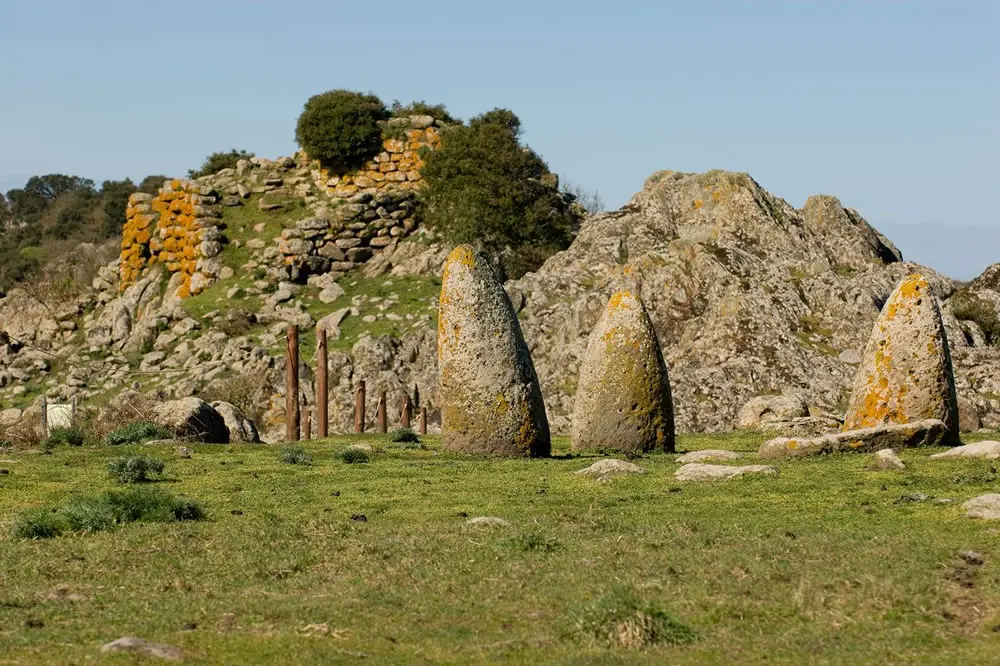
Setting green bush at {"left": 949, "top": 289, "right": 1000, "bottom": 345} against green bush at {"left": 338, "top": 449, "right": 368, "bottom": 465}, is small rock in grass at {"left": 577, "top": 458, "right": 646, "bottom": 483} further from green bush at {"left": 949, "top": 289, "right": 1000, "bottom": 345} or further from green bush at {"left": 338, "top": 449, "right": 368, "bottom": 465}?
green bush at {"left": 949, "top": 289, "right": 1000, "bottom": 345}

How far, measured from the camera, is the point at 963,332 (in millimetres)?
41562

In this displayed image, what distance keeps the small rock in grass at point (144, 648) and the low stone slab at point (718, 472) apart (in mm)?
10222

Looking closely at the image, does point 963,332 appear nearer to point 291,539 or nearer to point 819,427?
point 819,427

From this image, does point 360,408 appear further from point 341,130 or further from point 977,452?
point 341,130

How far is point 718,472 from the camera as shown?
1947 cm

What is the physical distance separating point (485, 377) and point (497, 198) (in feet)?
122

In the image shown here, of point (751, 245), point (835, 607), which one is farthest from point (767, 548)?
point (751, 245)

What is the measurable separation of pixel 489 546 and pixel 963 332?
1199 inches

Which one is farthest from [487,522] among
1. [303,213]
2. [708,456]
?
[303,213]

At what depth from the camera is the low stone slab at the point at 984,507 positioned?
1517cm

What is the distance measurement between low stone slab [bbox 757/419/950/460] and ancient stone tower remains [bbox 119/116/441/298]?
43.4 meters

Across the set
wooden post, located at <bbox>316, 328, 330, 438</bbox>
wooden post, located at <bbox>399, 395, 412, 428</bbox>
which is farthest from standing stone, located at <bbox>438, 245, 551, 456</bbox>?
wooden post, located at <bbox>399, 395, 412, 428</bbox>

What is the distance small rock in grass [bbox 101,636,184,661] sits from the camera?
10344 millimetres

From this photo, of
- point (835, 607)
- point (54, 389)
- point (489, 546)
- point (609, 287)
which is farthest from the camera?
point (54, 389)
